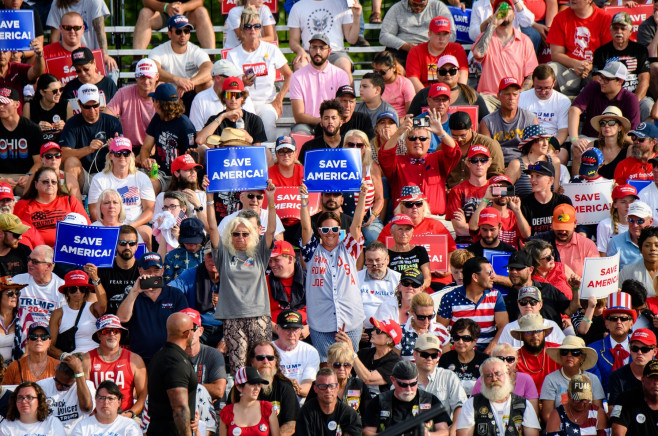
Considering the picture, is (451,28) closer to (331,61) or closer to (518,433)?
(331,61)

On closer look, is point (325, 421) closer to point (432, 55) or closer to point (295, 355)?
point (295, 355)

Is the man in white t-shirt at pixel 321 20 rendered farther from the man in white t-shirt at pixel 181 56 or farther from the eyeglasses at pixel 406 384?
the eyeglasses at pixel 406 384

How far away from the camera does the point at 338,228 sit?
12656 mm

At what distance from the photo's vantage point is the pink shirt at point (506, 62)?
54.4 ft

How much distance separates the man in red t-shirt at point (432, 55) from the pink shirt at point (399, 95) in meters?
0.34

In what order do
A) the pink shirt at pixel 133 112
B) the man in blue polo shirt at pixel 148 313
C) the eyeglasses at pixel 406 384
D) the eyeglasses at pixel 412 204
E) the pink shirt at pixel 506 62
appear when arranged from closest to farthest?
the eyeglasses at pixel 406 384 < the man in blue polo shirt at pixel 148 313 < the eyeglasses at pixel 412 204 < the pink shirt at pixel 133 112 < the pink shirt at pixel 506 62

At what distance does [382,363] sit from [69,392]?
8.90ft

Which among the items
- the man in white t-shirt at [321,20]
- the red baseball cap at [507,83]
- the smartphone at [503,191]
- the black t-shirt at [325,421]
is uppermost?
the man in white t-shirt at [321,20]

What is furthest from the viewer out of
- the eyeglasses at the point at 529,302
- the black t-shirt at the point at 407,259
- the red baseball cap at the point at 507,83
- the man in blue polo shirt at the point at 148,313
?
the red baseball cap at the point at 507,83

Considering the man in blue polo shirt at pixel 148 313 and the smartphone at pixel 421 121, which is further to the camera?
the smartphone at pixel 421 121

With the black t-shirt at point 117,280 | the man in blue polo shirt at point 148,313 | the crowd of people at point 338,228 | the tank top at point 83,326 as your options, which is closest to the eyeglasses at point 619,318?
the crowd of people at point 338,228

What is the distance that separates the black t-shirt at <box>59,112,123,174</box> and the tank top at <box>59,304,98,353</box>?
285 centimetres

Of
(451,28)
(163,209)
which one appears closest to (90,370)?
(163,209)

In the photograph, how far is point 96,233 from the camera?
12.8 metres
